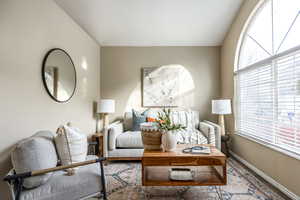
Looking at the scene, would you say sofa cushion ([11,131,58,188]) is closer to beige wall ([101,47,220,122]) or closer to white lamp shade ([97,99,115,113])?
white lamp shade ([97,99,115,113])

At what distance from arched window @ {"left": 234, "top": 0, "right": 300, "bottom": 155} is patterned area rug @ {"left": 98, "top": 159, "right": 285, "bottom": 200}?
1.85 ft

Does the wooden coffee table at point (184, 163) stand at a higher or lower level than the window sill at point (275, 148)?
lower

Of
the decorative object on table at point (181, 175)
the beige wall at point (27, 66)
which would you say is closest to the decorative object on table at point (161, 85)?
the beige wall at point (27, 66)

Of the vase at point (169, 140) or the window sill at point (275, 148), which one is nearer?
the window sill at point (275, 148)

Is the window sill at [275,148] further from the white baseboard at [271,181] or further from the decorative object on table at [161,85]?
the decorative object on table at [161,85]

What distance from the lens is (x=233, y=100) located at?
337cm

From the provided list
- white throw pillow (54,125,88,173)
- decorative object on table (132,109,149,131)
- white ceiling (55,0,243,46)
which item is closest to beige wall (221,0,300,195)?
white ceiling (55,0,243,46)

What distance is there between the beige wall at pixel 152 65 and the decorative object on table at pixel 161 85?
153mm

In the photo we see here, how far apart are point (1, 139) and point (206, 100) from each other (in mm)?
3631

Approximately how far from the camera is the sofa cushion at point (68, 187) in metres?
1.38

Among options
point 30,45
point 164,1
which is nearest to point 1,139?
point 30,45

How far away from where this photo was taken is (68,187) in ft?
4.79

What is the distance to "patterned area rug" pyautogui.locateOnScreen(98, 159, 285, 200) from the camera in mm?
1971

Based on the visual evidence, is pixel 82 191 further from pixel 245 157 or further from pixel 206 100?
pixel 206 100
